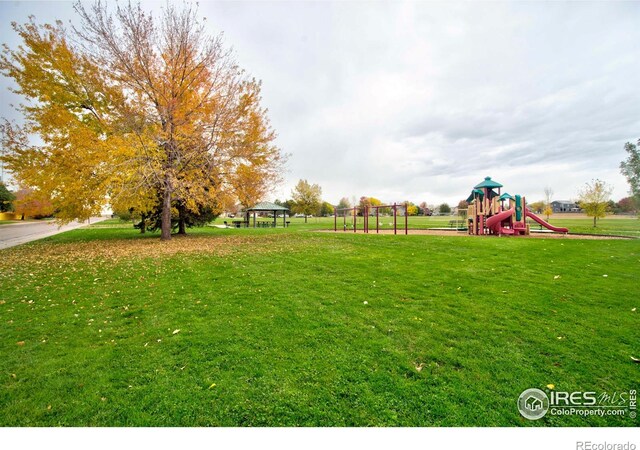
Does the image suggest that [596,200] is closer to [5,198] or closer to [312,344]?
[312,344]

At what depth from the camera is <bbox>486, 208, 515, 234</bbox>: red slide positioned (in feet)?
62.0

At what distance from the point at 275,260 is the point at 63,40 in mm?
16543

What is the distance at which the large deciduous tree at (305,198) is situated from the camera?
174 ft

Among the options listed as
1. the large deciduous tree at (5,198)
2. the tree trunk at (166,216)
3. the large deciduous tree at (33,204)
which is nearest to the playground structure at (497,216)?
the tree trunk at (166,216)

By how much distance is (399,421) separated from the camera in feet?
9.20

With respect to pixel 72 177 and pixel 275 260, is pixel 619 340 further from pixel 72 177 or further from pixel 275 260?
pixel 72 177

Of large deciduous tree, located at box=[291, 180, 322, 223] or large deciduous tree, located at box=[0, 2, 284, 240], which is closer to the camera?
large deciduous tree, located at box=[0, 2, 284, 240]

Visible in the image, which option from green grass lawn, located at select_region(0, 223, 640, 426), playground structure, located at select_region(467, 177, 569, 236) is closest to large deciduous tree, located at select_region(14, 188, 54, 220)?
green grass lawn, located at select_region(0, 223, 640, 426)

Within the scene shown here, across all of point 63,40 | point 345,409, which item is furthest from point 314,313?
point 63,40

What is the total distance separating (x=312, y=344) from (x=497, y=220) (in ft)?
62.8

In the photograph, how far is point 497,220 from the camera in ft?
62.9

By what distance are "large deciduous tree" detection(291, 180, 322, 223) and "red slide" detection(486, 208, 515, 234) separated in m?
36.0

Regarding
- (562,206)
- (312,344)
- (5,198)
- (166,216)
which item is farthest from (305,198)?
(562,206)

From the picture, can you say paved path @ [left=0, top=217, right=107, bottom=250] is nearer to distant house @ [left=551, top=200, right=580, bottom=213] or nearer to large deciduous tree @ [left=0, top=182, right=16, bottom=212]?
large deciduous tree @ [left=0, top=182, right=16, bottom=212]
